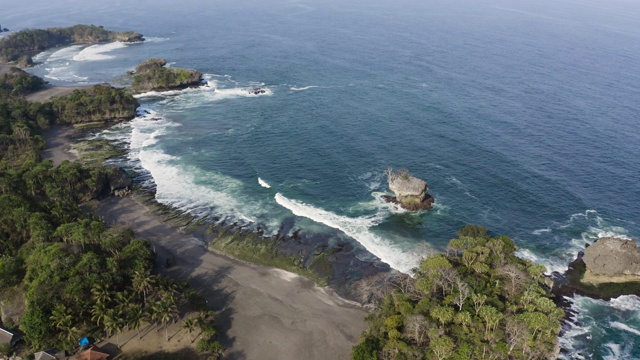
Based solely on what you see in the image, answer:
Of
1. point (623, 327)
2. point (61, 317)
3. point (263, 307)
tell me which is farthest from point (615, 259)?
point (61, 317)

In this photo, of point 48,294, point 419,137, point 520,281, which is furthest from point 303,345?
point 419,137

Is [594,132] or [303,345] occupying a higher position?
[594,132]

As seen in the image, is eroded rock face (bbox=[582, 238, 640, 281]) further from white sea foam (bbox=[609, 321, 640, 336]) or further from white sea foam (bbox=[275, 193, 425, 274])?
white sea foam (bbox=[275, 193, 425, 274])

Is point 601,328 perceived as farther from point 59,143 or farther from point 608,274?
point 59,143

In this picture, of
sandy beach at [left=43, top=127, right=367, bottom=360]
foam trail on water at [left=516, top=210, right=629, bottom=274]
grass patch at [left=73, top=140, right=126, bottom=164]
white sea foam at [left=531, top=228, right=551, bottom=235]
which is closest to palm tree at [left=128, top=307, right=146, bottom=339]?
sandy beach at [left=43, top=127, right=367, bottom=360]

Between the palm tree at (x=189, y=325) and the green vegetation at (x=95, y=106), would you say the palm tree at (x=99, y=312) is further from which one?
the green vegetation at (x=95, y=106)

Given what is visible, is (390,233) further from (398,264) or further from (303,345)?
(303,345)

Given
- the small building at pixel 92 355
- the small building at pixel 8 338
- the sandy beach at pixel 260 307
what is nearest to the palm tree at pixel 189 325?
the sandy beach at pixel 260 307
